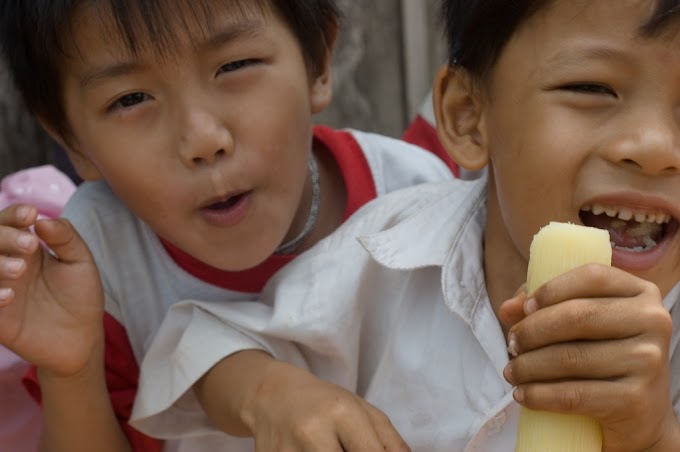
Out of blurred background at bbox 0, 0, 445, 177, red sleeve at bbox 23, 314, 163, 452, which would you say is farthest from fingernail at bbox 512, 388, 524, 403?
blurred background at bbox 0, 0, 445, 177

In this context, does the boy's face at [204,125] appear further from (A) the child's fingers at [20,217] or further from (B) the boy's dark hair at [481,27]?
(B) the boy's dark hair at [481,27]

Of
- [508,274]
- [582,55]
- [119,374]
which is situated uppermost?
[582,55]

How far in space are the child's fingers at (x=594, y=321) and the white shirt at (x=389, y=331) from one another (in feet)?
1.09

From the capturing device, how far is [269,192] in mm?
1669

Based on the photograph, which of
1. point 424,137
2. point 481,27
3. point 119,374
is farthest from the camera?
point 424,137

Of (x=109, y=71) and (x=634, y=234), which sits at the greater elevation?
(x=109, y=71)

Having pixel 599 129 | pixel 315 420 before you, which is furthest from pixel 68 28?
pixel 599 129

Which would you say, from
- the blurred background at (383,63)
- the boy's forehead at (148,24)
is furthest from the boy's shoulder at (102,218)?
the blurred background at (383,63)

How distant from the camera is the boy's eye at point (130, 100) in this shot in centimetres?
160

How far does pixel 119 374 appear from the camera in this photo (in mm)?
1802

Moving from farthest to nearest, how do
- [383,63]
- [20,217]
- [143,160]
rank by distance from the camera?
[383,63] → [143,160] → [20,217]

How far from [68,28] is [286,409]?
0.66 m

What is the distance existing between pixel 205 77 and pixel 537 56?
0.52 m

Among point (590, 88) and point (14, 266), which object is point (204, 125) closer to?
point (14, 266)
